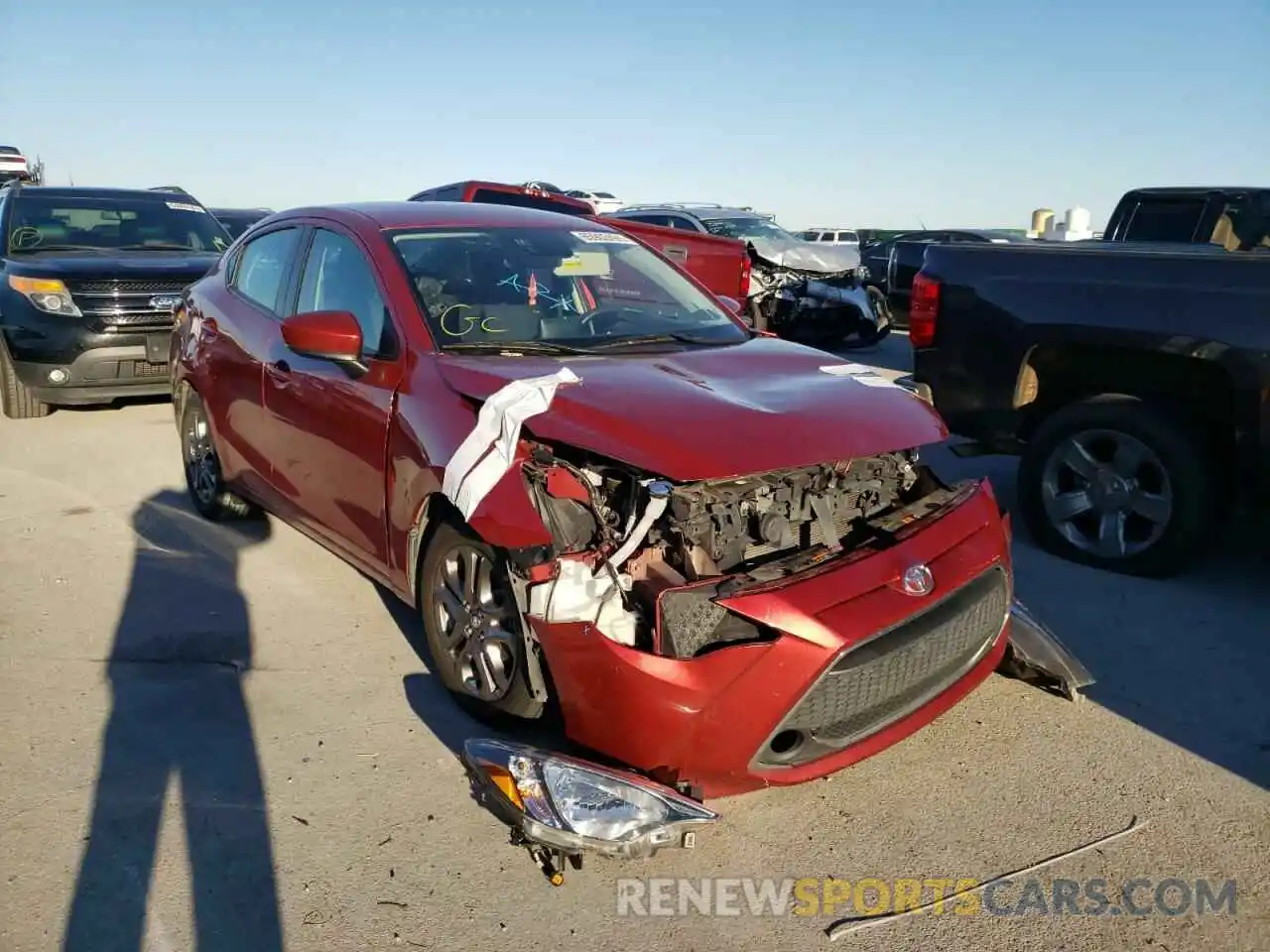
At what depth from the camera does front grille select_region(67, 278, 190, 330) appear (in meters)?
7.69

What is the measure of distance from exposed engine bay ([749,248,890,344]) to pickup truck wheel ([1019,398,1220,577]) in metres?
6.81

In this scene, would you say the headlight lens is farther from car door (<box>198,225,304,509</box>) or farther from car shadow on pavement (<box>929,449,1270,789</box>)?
car door (<box>198,225,304,509</box>)

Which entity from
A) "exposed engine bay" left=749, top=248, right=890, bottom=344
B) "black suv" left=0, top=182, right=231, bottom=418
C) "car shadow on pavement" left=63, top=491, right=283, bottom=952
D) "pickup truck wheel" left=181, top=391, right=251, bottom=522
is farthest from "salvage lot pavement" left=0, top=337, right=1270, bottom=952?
"exposed engine bay" left=749, top=248, right=890, bottom=344

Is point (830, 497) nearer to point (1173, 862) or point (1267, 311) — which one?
point (1173, 862)

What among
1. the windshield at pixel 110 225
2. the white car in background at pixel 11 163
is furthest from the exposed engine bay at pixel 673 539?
the white car in background at pixel 11 163

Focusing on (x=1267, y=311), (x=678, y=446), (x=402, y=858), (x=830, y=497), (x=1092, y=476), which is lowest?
(x=402, y=858)

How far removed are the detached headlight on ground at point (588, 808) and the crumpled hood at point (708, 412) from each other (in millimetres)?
822

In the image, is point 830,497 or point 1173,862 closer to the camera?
point 1173,862

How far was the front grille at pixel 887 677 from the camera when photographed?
2.69 meters

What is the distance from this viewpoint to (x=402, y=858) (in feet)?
9.12

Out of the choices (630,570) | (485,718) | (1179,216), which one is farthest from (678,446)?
(1179,216)

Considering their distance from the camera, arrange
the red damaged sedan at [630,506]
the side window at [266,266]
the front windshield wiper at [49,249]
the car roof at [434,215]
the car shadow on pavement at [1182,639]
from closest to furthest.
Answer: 1. the red damaged sedan at [630,506]
2. the car shadow on pavement at [1182,639]
3. the car roof at [434,215]
4. the side window at [266,266]
5. the front windshield wiper at [49,249]

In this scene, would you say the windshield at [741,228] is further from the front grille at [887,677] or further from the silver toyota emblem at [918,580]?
the silver toyota emblem at [918,580]

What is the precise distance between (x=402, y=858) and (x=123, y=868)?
0.75m
